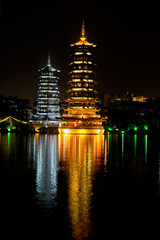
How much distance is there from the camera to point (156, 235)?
31.4 ft

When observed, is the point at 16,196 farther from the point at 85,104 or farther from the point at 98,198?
the point at 85,104

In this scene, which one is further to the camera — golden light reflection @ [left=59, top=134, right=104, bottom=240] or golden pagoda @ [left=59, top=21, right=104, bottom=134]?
golden pagoda @ [left=59, top=21, right=104, bottom=134]

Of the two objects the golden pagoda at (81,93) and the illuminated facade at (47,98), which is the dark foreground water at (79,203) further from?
the illuminated facade at (47,98)

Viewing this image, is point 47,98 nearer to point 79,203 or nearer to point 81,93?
point 81,93

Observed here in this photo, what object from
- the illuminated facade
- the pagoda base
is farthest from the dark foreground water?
the illuminated facade

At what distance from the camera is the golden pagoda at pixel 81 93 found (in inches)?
3770

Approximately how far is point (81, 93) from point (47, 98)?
27.8 meters

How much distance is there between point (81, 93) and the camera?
98062mm

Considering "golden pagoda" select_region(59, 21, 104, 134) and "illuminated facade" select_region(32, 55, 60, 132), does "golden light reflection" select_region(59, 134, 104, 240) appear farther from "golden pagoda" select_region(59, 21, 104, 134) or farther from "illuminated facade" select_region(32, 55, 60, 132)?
"illuminated facade" select_region(32, 55, 60, 132)

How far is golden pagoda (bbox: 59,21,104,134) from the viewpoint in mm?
95750

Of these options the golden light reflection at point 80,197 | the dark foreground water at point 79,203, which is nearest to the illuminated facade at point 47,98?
the golden light reflection at point 80,197

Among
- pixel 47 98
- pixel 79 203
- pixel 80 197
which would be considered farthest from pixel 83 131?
pixel 79 203

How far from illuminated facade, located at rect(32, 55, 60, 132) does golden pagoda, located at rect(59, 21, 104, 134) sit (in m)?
23.7

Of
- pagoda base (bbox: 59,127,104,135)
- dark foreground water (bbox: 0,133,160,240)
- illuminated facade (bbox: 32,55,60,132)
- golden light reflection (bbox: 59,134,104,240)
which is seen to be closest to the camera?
dark foreground water (bbox: 0,133,160,240)
